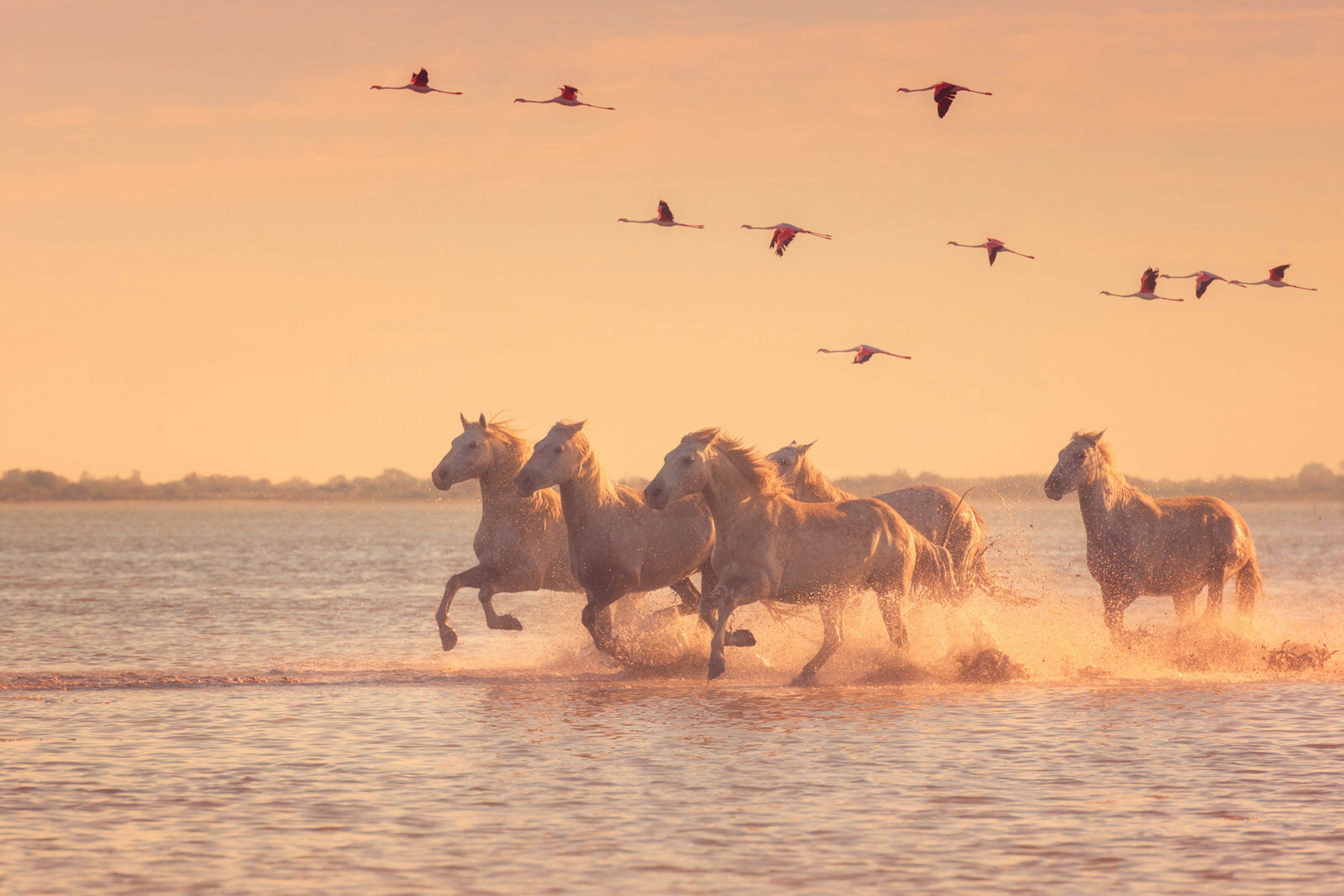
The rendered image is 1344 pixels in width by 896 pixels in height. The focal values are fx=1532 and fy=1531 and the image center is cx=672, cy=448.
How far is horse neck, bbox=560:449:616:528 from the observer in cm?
1377

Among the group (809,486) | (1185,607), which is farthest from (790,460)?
(1185,607)

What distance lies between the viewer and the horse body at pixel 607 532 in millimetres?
13633

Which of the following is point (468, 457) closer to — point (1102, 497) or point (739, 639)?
point (739, 639)

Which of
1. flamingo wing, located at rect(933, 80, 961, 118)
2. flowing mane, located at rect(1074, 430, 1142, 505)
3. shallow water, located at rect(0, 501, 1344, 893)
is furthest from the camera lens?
flowing mane, located at rect(1074, 430, 1142, 505)

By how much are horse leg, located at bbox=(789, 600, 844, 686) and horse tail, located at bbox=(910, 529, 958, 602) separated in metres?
1.12

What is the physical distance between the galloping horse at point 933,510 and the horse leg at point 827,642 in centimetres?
144

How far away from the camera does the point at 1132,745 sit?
10.0 m

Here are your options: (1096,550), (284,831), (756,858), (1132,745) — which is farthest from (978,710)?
(284,831)

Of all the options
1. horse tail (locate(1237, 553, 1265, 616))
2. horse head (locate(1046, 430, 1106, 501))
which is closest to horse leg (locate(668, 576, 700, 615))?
horse head (locate(1046, 430, 1106, 501))

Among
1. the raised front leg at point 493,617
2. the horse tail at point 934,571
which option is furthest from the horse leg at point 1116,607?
the raised front leg at point 493,617

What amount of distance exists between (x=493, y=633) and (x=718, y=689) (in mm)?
8206

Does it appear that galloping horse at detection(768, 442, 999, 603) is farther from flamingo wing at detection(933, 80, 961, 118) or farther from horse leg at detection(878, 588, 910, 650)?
flamingo wing at detection(933, 80, 961, 118)

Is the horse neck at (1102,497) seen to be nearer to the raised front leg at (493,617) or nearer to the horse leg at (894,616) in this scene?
the horse leg at (894,616)

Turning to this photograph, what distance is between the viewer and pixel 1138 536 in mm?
14852
